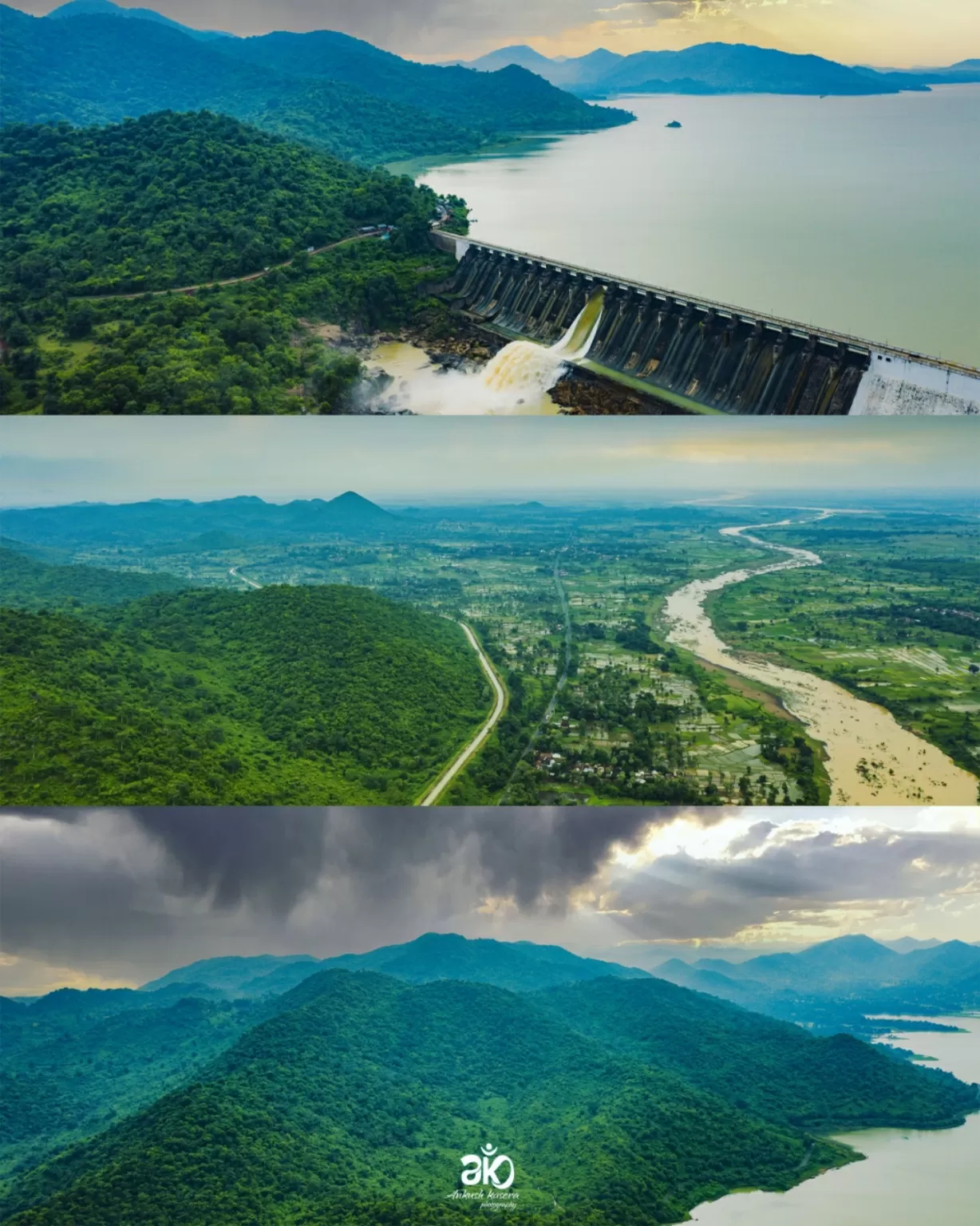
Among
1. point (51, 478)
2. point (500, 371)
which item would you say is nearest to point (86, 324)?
point (51, 478)

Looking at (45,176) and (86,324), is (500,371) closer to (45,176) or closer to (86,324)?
(86,324)

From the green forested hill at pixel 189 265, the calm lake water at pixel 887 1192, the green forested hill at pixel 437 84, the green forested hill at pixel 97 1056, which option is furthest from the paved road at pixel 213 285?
the calm lake water at pixel 887 1192

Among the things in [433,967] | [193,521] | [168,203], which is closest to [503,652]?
[193,521]

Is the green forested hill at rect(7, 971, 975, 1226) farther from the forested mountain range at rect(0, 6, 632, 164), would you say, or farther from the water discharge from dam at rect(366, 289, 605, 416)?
the forested mountain range at rect(0, 6, 632, 164)

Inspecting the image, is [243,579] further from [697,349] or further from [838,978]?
[838,978]

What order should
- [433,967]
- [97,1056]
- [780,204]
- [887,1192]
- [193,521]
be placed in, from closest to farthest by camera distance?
1. [780,204]
2. [887,1192]
3. [193,521]
4. [97,1056]
5. [433,967]

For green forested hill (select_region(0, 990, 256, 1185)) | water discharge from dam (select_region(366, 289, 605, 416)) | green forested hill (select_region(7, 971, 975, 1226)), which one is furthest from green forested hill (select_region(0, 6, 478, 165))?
green forested hill (select_region(0, 990, 256, 1185))
